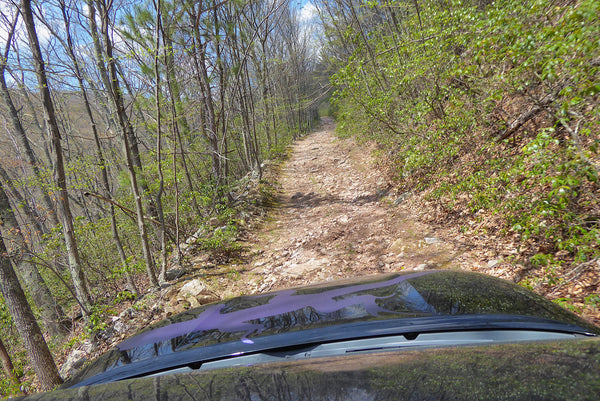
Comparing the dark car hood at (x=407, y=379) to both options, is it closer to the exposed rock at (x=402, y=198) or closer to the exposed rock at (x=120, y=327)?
the exposed rock at (x=120, y=327)

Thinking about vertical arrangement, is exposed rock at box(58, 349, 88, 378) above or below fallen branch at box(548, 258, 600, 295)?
below

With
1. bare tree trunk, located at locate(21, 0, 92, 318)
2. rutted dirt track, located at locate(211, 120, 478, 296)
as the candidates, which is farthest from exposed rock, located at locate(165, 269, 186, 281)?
bare tree trunk, located at locate(21, 0, 92, 318)

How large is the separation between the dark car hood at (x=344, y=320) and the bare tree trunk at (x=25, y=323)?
3.15 m

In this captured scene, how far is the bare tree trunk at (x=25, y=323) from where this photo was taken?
366cm

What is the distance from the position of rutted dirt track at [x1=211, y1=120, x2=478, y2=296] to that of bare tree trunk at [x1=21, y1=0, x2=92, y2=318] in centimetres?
236

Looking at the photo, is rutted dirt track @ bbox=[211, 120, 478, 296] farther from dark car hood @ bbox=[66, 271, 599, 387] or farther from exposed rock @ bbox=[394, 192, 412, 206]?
dark car hood @ bbox=[66, 271, 599, 387]

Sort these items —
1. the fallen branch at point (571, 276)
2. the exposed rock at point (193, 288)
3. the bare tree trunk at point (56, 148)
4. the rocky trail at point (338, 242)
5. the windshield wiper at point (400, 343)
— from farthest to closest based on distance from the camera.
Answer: the exposed rock at point (193, 288) → the rocky trail at point (338, 242) → the bare tree trunk at point (56, 148) → the fallen branch at point (571, 276) → the windshield wiper at point (400, 343)

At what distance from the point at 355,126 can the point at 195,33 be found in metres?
8.92

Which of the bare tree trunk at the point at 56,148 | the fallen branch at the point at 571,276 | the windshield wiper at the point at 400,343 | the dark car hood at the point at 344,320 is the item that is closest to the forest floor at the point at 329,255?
the fallen branch at the point at 571,276

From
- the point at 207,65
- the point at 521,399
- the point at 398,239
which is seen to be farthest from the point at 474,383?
the point at 207,65

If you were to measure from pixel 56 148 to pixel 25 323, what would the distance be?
255 cm

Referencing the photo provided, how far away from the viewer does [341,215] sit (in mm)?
6570

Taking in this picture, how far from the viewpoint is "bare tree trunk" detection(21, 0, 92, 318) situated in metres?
3.85

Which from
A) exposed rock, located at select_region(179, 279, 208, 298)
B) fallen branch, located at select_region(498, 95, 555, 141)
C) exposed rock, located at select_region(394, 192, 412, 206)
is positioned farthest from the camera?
exposed rock, located at select_region(394, 192, 412, 206)
